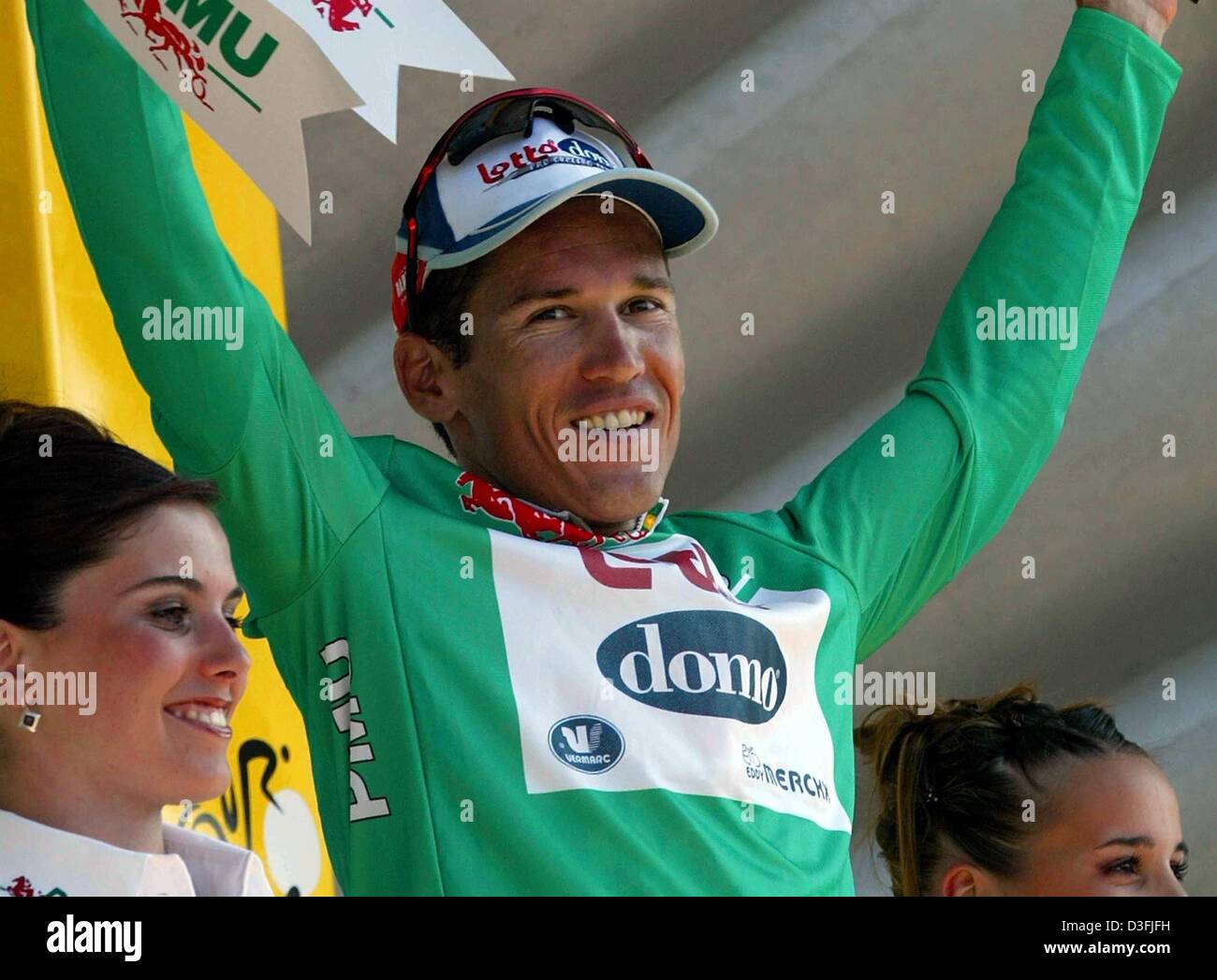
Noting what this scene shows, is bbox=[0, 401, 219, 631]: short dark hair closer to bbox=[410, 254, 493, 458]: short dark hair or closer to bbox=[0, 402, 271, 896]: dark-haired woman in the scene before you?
bbox=[0, 402, 271, 896]: dark-haired woman

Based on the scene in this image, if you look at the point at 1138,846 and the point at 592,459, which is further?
the point at 1138,846

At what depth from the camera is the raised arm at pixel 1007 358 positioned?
1.63 m

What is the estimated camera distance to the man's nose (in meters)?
1.48

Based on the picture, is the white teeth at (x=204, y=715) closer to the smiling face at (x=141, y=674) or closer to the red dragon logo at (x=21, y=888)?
the smiling face at (x=141, y=674)

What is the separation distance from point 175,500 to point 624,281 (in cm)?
38

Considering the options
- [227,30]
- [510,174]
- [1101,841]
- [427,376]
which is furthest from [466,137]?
[1101,841]

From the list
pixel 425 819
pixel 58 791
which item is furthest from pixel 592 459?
pixel 58 791

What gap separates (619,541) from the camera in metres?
1.49

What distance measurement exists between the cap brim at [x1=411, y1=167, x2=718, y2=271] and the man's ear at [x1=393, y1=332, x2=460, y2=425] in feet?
0.23

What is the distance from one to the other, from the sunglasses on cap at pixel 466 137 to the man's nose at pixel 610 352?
14 centimetres

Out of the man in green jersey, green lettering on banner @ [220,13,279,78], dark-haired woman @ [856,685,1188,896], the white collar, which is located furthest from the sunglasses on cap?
dark-haired woman @ [856,685,1188,896]

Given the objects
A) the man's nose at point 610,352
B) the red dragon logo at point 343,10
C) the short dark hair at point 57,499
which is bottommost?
the short dark hair at point 57,499

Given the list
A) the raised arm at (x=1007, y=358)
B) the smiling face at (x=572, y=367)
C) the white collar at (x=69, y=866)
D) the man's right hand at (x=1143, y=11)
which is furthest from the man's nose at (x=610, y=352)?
the man's right hand at (x=1143, y=11)
